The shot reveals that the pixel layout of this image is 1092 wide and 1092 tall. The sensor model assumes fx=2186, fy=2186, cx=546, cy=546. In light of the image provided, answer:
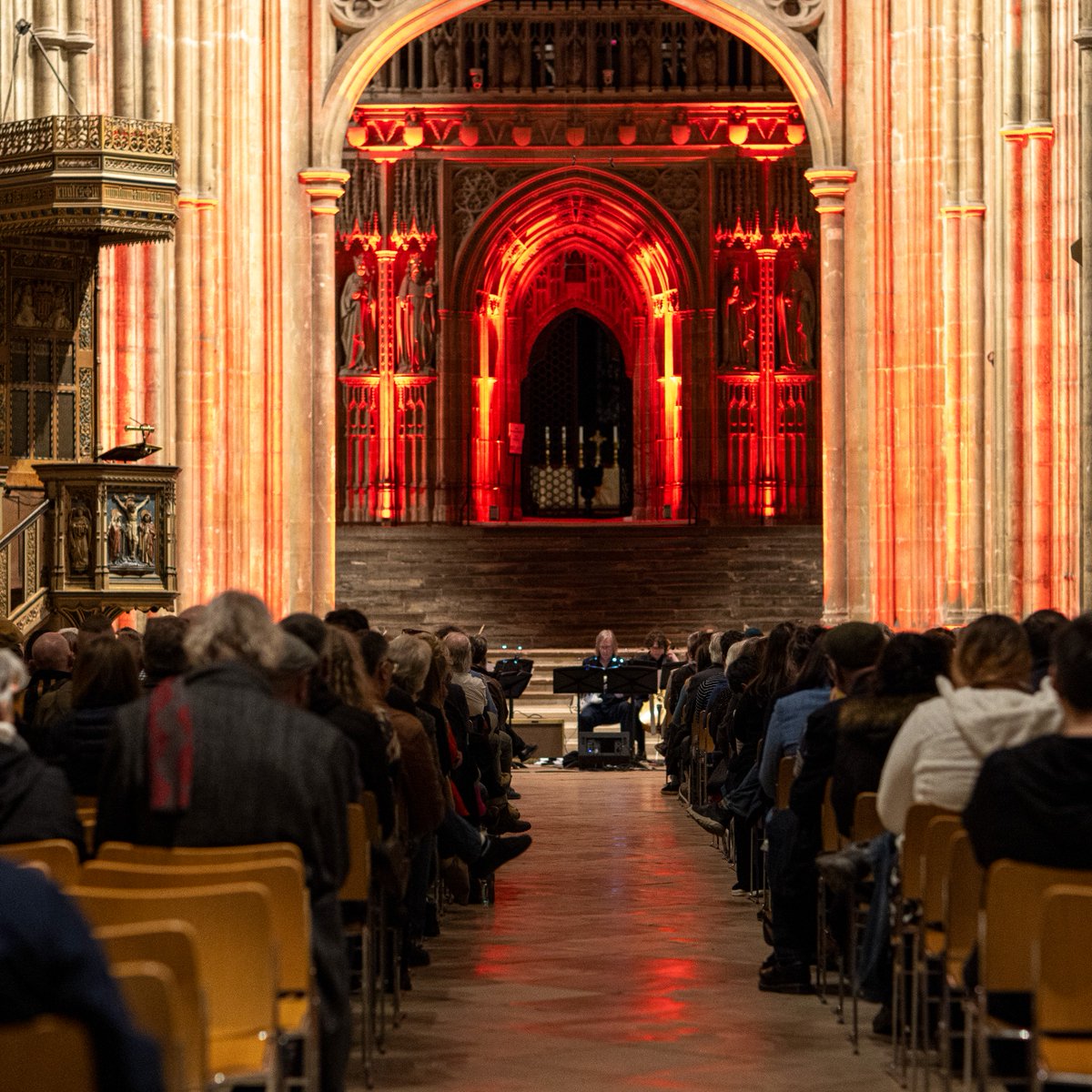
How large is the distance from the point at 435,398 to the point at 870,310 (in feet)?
38.6

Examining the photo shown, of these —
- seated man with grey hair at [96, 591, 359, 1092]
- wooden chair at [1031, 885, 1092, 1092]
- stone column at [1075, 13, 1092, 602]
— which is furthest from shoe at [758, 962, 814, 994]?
stone column at [1075, 13, 1092, 602]

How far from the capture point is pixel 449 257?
33000mm

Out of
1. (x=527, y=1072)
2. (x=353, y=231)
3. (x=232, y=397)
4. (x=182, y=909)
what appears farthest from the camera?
(x=353, y=231)

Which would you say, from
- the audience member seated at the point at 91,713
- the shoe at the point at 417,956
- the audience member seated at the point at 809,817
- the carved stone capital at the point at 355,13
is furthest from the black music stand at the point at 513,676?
the audience member seated at the point at 91,713

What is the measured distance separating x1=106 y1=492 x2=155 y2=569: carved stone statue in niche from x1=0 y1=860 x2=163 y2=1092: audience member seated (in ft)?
37.6

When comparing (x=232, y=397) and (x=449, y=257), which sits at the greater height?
(x=449, y=257)

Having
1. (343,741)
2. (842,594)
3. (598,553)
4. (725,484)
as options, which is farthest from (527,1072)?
(725,484)

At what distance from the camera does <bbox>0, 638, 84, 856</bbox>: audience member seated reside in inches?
175

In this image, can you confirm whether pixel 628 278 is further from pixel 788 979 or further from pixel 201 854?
pixel 201 854

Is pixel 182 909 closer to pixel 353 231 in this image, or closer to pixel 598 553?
pixel 598 553

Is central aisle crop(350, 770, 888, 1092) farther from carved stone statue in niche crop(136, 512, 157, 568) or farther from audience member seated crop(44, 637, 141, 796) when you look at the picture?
carved stone statue in niche crop(136, 512, 157, 568)

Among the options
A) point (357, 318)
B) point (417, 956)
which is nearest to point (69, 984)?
point (417, 956)

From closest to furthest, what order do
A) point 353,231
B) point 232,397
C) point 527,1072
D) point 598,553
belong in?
point 527,1072 → point 232,397 → point 598,553 → point 353,231

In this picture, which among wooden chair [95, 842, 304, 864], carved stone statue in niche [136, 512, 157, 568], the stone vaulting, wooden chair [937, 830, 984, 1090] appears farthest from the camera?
the stone vaulting
